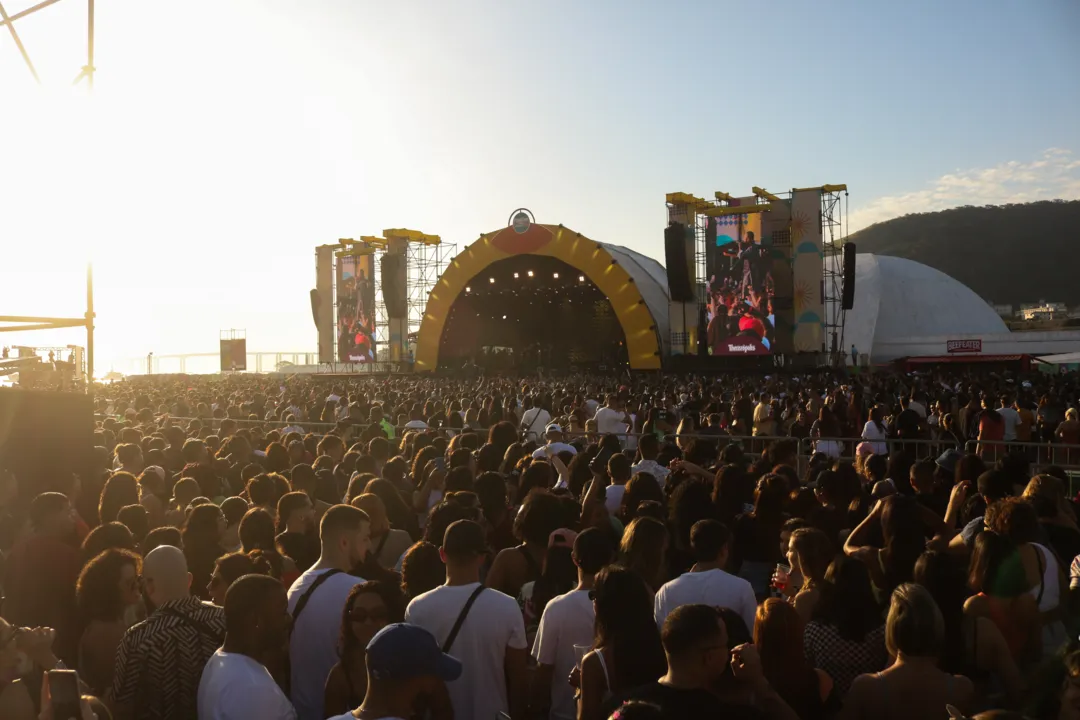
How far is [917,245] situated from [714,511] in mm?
139445

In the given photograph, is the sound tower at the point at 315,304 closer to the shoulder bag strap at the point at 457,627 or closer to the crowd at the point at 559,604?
the crowd at the point at 559,604

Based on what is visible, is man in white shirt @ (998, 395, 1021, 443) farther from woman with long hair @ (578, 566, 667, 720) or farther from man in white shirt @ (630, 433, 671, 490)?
woman with long hair @ (578, 566, 667, 720)

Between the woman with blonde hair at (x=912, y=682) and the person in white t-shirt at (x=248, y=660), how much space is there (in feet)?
7.60

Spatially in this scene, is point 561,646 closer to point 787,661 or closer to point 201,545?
point 787,661

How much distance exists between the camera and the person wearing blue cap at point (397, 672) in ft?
10.1

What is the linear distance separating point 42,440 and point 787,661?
8.02 meters

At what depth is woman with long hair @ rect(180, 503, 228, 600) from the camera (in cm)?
588

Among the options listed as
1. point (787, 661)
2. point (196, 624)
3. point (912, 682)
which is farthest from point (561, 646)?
point (196, 624)

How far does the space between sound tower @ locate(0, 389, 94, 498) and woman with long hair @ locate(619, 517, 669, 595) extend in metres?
6.35

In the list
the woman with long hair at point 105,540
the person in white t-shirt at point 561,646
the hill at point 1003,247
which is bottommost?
the person in white t-shirt at point 561,646

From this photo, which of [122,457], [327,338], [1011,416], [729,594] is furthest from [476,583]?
[327,338]

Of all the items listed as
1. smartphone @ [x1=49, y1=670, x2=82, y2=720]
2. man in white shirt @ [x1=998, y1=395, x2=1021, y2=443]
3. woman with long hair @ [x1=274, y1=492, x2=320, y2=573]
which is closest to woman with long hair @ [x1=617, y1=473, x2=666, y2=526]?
woman with long hair @ [x1=274, y1=492, x2=320, y2=573]

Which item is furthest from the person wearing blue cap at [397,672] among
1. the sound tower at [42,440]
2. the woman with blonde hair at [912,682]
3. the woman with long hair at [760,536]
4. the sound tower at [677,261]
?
the sound tower at [677,261]

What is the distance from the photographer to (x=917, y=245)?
13325 cm
